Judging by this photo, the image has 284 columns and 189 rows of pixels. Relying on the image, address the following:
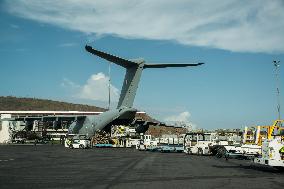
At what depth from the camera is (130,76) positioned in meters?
69.1

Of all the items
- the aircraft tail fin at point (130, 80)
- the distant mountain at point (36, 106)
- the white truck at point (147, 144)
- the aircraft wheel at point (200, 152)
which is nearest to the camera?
the aircraft wheel at point (200, 152)

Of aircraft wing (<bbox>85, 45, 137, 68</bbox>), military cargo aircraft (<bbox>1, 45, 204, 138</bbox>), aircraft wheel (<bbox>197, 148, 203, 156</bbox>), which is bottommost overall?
aircraft wheel (<bbox>197, 148, 203, 156</bbox>)

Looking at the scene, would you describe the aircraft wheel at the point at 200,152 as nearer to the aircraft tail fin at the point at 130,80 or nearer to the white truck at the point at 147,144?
the white truck at the point at 147,144

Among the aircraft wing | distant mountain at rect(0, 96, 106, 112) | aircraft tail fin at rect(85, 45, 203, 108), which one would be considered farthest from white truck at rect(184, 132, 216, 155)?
distant mountain at rect(0, 96, 106, 112)

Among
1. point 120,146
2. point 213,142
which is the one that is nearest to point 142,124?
point 120,146

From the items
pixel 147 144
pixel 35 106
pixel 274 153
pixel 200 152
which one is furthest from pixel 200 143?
pixel 35 106

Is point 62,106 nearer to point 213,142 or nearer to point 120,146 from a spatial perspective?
point 120,146

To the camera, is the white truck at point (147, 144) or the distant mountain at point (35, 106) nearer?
the white truck at point (147, 144)

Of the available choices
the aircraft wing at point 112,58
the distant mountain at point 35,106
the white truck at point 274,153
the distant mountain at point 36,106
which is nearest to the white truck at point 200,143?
the aircraft wing at point 112,58

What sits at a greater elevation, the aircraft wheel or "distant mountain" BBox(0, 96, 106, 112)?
"distant mountain" BBox(0, 96, 106, 112)

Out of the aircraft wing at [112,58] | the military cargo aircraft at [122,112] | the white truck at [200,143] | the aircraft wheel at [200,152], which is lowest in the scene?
the aircraft wheel at [200,152]

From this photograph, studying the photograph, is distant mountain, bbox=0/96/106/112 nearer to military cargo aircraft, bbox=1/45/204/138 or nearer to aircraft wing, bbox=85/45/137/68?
military cargo aircraft, bbox=1/45/204/138

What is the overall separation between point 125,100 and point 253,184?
54.8 m

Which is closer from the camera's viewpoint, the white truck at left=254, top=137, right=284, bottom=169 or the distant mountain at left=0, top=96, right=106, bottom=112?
the white truck at left=254, top=137, right=284, bottom=169
